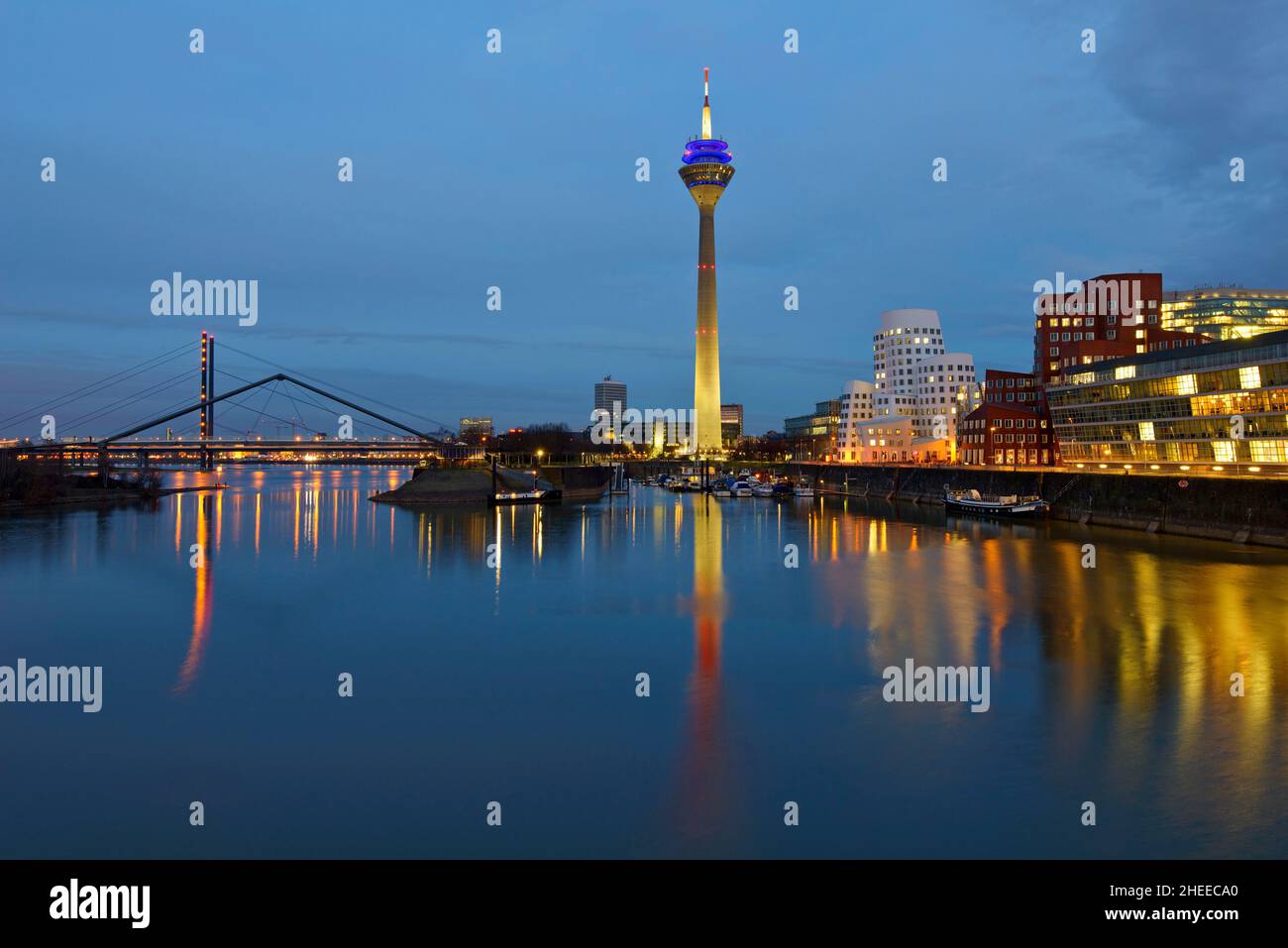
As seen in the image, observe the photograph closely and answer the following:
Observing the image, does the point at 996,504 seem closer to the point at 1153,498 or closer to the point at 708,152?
the point at 1153,498

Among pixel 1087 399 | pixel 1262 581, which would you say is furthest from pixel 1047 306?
pixel 1262 581

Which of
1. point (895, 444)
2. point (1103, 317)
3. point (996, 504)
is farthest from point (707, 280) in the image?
point (996, 504)

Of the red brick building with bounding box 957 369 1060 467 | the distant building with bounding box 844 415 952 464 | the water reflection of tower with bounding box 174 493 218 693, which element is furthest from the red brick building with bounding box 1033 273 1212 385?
the water reflection of tower with bounding box 174 493 218 693

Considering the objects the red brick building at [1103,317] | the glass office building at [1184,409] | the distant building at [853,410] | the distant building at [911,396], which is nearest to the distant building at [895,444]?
the distant building at [911,396]

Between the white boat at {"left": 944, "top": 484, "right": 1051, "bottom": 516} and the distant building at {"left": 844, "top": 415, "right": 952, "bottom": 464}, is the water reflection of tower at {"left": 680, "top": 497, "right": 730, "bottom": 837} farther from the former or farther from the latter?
the distant building at {"left": 844, "top": 415, "right": 952, "bottom": 464}

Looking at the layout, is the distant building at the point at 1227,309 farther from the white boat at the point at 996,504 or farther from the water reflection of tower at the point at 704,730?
the water reflection of tower at the point at 704,730

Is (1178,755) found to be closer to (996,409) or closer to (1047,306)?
(996,409)
